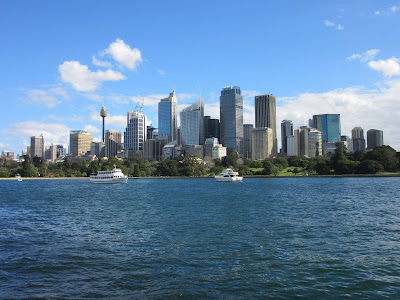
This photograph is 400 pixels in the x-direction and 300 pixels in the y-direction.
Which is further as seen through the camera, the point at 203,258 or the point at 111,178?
the point at 111,178

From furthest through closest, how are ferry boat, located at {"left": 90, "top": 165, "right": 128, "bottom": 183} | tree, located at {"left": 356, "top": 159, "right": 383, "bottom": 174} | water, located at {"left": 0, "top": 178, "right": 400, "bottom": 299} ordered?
1. tree, located at {"left": 356, "top": 159, "right": 383, "bottom": 174}
2. ferry boat, located at {"left": 90, "top": 165, "right": 128, "bottom": 183}
3. water, located at {"left": 0, "top": 178, "right": 400, "bottom": 299}

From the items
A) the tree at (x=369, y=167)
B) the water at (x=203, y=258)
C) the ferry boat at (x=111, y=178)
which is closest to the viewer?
the water at (x=203, y=258)

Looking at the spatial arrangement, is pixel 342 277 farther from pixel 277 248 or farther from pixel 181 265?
pixel 181 265

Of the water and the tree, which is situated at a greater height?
the tree

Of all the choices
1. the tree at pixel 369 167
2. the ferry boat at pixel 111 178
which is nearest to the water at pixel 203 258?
the ferry boat at pixel 111 178

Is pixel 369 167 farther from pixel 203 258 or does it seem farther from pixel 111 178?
pixel 203 258

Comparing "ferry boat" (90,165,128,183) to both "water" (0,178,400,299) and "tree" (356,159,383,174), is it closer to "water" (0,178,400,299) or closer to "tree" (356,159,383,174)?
"water" (0,178,400,299)

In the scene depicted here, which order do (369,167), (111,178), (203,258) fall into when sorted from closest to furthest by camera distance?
(203,258) → (111,178) → (369,167)

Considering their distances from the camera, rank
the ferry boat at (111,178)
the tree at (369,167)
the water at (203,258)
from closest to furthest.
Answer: the water at (203,258) < the ferry boat at (111,178) < the tree at (369,167)

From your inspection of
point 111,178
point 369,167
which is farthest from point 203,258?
point 369,167

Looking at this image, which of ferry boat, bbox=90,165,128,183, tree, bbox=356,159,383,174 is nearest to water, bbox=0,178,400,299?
ferry boat, bbox=90,165,128,183

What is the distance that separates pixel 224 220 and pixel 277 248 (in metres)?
14.0

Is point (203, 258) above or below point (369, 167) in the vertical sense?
below

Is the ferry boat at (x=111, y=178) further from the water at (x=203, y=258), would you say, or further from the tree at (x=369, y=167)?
the tree at (x=369, y=167)
